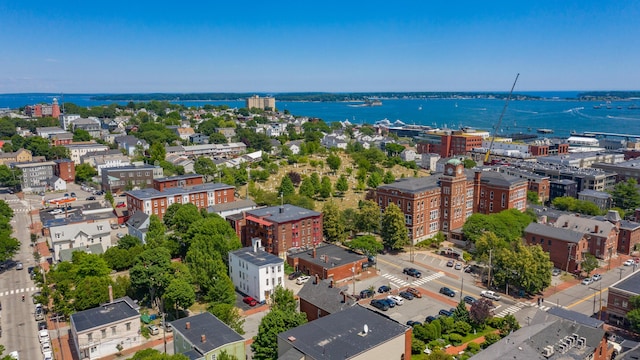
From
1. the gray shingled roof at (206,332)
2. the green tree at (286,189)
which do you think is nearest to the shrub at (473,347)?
the gray shingled roof at (206,332)

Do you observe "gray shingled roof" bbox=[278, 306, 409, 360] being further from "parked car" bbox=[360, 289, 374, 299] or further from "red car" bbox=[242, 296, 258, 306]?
"red car" bbox=[242, 296, 258, 306]

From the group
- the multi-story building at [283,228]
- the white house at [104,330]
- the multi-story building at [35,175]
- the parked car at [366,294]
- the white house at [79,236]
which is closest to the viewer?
the white house at [104,330]

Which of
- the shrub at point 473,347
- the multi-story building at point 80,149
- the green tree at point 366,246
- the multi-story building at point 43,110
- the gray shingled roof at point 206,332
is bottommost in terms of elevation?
the shrub at point 473,347

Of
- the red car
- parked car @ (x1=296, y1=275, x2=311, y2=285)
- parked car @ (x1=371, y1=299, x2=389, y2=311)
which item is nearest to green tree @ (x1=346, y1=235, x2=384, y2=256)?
parked car @ (x1=296, y1=275, x2=311, y2=285)

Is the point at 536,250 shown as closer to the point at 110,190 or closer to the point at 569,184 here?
the point at 569,184

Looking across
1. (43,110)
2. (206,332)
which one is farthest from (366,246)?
(43,110)

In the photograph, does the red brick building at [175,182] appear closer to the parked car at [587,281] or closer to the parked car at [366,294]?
the parked car at [366,294]
